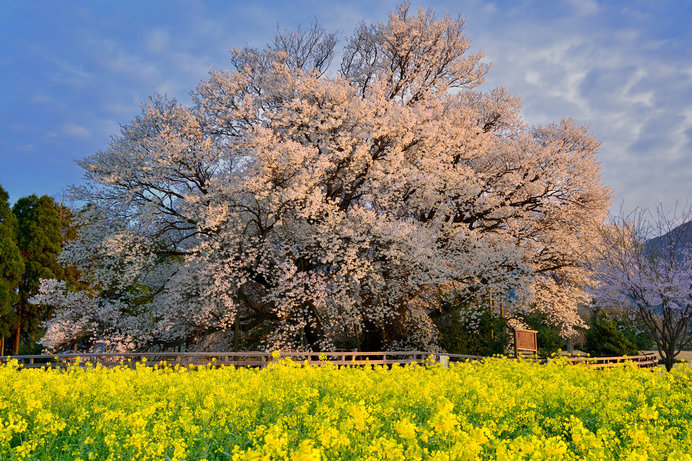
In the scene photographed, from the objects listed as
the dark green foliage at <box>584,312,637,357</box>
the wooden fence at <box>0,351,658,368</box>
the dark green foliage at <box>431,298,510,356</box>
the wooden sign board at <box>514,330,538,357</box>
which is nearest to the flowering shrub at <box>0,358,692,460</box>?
the wooden fence at <box>0,351,658,368</box>

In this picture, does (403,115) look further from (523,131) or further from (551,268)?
(551,268)

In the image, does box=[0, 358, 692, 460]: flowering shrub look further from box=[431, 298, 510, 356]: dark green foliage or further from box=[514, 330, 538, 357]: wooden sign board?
box=[431, 298, 510, 356]: dark green foliage

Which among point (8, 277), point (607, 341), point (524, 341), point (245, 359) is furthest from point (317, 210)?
point (8, 277)

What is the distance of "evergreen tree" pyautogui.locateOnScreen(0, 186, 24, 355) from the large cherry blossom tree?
1372cm

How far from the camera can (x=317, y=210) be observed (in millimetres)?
19703

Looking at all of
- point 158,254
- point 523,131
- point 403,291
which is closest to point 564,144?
point 523,131

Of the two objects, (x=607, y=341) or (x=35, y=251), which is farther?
(x=35, y=251)

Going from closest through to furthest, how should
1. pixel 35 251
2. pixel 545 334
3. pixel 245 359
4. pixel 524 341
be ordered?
pixel 524 341 < pixel 245 359 < pixel 545 334 < pixel 35 251

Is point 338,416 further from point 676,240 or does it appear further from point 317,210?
point 676,240

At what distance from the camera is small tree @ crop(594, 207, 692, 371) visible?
1780 cm

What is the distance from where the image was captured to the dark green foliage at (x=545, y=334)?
25.9 meters

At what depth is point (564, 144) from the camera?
85.7 feet

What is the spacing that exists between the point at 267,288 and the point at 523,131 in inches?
588

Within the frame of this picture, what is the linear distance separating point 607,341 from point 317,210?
19.8m
